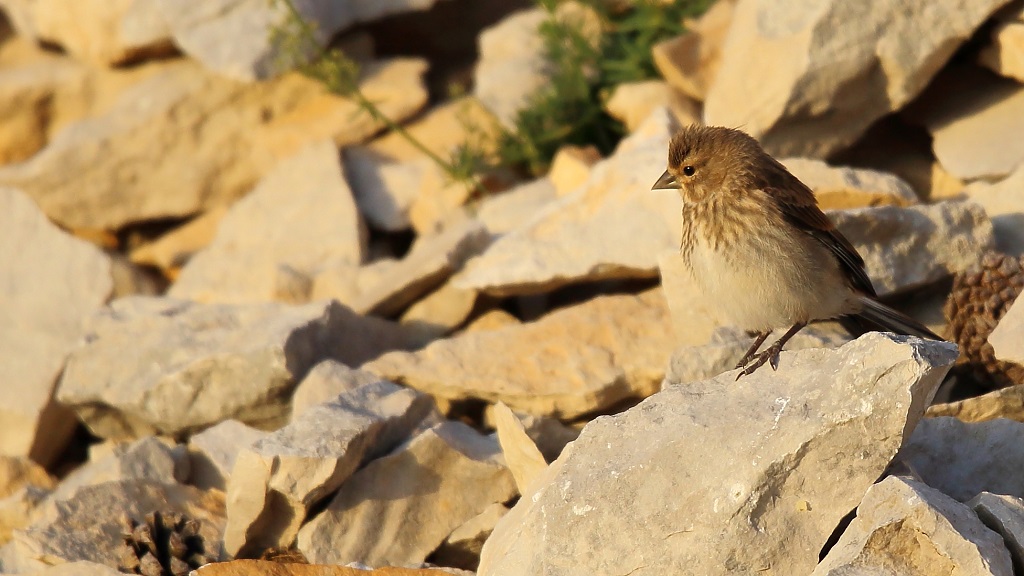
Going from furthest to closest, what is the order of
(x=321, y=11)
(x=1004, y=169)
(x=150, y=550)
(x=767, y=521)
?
(x=321, y=11)
(x=1004, y=169)
(x=150, y=550)
(x=767, y=521)

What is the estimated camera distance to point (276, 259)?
851 centimetres

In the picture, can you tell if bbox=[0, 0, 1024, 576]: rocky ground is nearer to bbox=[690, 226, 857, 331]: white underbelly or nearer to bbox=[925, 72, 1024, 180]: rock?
bbox=[925, 72, 1024, 180]: rock

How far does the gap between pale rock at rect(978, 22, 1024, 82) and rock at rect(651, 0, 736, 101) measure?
1.71m

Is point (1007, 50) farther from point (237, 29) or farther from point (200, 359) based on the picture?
point (237, 29)

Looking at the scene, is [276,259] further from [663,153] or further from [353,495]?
[353,495]

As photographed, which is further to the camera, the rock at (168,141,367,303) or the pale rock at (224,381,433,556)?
the rock at (168,141,367,303)

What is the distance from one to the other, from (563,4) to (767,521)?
5859 mm

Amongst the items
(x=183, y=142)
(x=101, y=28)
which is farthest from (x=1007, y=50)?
(x=101, y=28)

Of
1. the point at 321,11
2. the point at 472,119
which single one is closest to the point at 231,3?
the point at 321,11

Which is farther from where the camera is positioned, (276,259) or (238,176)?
(238,176)

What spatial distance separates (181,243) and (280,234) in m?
1.21

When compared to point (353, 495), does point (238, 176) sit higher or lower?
lower

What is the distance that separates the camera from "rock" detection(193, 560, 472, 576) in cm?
478

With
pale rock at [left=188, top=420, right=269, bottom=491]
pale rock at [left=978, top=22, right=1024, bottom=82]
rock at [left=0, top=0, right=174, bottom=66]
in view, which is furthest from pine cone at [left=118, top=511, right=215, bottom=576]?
rock at [left=0, top=0, right=174, bottom=66]
